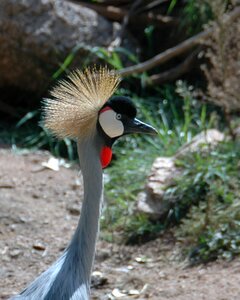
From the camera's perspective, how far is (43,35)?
18.6 ft

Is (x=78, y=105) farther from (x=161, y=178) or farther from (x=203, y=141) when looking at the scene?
(x=203, y=141)

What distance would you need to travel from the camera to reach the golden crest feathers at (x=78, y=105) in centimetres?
288

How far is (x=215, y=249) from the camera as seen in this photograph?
404cm

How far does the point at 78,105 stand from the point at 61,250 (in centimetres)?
157

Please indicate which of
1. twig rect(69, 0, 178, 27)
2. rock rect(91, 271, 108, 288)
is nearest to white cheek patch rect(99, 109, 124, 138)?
rock rect(91, 271, 108, 288)

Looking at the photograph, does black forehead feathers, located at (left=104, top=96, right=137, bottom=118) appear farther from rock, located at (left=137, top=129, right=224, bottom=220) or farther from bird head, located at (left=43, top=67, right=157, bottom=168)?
rock, located at (left=137, top=129, right=224, bottom=220)

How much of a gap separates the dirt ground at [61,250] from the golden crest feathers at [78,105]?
1.20m

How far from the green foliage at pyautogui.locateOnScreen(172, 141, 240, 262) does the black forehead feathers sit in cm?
126

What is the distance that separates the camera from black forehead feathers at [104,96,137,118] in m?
2.89

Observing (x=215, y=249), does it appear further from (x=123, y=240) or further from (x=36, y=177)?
(x=36, y=177)

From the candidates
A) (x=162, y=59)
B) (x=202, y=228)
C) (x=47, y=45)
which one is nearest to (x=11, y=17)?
(x=47, y=45)

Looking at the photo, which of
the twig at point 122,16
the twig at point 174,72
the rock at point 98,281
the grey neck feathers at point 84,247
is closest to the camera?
the grey neck feathers at point 84,247

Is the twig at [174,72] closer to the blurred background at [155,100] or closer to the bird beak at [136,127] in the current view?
the blurred background at [155,100]

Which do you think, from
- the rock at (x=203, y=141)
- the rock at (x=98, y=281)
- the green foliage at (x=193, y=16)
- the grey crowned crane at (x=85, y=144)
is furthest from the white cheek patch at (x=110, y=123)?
the green foliage at (x=193, y=16)
